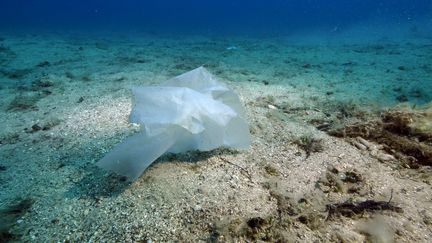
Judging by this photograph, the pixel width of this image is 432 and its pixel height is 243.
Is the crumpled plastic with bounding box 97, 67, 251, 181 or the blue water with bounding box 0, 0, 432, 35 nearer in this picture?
the crumpled plastic with bounding box 97, 67, 251, 181

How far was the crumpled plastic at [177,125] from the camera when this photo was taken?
7.22 feet

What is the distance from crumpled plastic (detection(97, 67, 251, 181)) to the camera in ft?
7.22

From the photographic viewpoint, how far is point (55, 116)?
405cm

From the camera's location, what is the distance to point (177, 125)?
2273 millimetres

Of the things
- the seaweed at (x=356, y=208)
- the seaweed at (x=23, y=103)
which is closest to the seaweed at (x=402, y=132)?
the seaweed at (x=356, y=208)

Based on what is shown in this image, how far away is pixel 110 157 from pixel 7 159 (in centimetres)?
162

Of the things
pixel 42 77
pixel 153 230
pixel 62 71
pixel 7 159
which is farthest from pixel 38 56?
pixel 153 230

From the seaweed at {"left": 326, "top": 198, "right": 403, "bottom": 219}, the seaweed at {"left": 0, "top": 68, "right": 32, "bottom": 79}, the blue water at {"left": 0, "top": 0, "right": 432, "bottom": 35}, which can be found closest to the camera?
the seaweed at {"left": 326, "top": 198, "right": 403, "bottom": 219}

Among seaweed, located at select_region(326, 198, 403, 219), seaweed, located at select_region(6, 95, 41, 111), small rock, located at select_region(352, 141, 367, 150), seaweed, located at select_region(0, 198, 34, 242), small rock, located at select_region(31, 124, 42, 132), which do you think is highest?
small rock, located at select_region(352, 141, 367, 150)

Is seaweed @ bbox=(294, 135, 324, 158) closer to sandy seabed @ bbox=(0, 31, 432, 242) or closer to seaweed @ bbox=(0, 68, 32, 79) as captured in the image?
sandy seabed @ bbox=(0, 31, 432, 242)

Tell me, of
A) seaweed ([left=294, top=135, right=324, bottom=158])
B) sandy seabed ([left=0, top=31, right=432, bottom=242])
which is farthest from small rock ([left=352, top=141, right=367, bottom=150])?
seaweed ([left=294, top=135, right=324, bottom=158])

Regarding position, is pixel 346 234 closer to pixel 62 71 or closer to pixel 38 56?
pixel 62 71

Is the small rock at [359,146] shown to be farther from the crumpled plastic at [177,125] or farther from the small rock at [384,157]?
the crumpled plastic at [177,125]

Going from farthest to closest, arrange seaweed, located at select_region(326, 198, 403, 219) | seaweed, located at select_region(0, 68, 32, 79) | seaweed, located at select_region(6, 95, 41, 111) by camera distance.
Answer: seaweed, located at select_region(0, 68, 32, 79) < seaweed, located at select_region(6, 95, 41, 111) < seaweed, located at select_region(326, 198, 403, 219)
